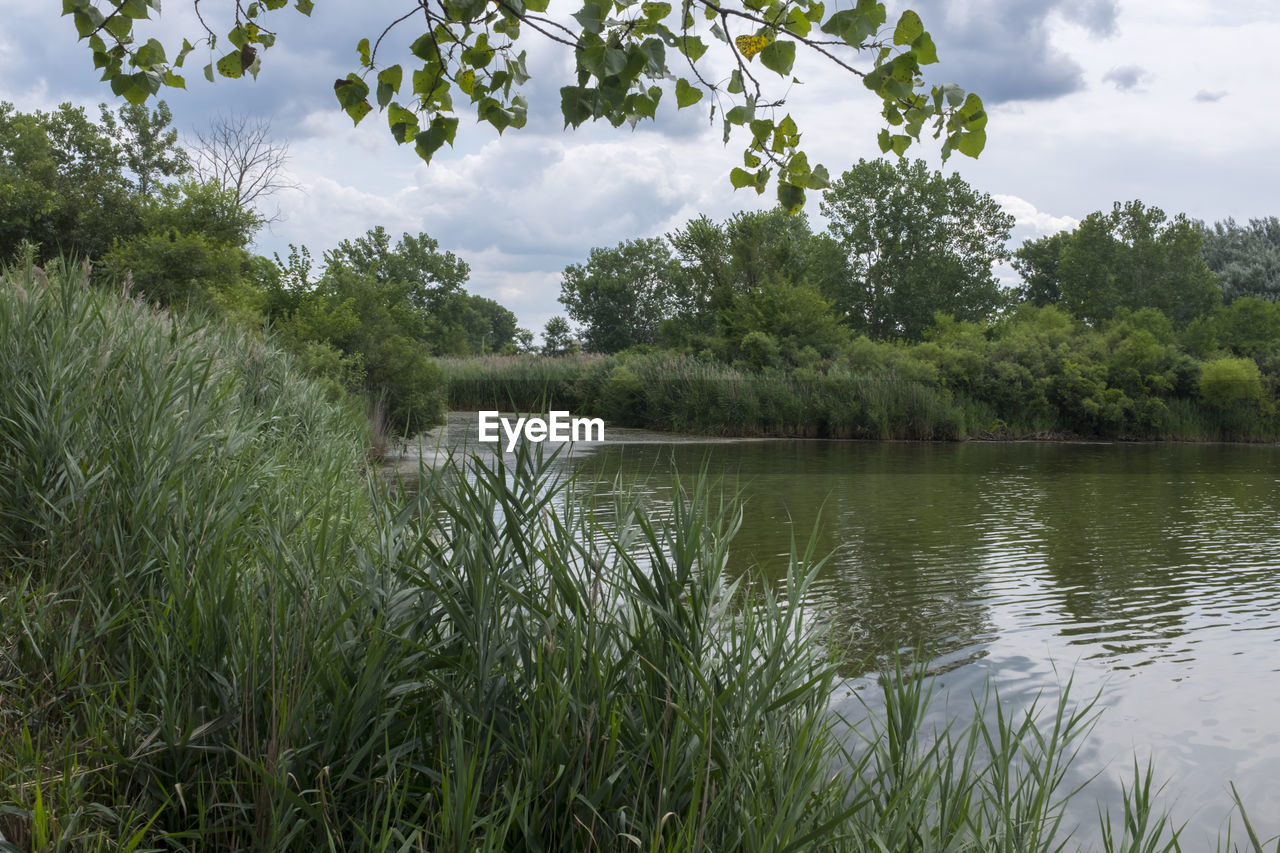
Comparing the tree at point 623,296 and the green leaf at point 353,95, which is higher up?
the tree at point 623,296

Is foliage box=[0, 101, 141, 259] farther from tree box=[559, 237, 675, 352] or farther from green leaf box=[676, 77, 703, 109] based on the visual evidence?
tree box=[559, 237, 675, 352]

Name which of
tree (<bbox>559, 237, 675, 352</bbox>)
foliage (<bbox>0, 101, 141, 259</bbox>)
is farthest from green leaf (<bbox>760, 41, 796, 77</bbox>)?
tree (<bbox>559, 237, 675, 352</bbox>)

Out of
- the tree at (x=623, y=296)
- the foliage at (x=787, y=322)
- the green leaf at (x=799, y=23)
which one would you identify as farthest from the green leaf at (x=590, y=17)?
the tree at (x=623, y=296)

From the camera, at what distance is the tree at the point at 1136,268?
42.2m

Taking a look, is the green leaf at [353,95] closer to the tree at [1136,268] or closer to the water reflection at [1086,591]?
the water reflection at [1086,591]

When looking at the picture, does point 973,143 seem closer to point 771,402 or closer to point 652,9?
point 652,9

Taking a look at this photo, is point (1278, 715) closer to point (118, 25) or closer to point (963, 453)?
point (118, 25)

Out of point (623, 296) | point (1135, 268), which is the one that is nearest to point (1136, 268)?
point (1135, 268)

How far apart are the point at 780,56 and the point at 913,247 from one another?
152 feet

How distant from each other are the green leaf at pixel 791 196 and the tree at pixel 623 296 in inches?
2353

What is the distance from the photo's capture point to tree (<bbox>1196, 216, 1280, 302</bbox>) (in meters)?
43.1

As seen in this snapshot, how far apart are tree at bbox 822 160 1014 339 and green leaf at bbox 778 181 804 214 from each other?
44424mm

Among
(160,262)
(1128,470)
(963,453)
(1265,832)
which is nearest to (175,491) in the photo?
(1265,832)

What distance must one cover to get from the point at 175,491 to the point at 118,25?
176cm
